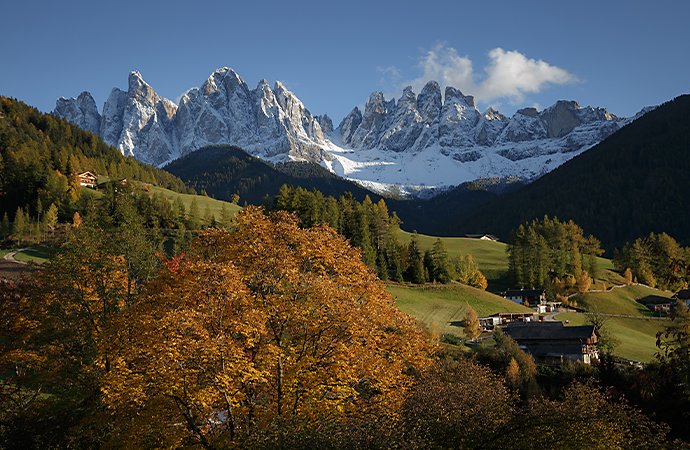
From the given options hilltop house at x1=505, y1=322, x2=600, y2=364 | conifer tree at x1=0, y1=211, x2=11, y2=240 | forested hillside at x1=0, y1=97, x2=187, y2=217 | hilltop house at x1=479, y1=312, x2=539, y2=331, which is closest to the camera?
hilltop house at x1=505, y1=322, x2=600, y2=364

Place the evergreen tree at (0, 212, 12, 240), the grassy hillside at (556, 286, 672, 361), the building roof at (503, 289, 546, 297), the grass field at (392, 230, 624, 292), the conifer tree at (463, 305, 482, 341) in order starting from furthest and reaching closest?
1. the grass field at (392, 230, 624, 292)
2. the building roof at (503, 289, 546, 297)
3. the evergreen tree at (0, 212, 12, 240)
4. the grassy hillside at (556, 286, 672, 361)
5. the conifer tree at (463, 305, 482, 341)

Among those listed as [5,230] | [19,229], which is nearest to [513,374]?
[19,229]

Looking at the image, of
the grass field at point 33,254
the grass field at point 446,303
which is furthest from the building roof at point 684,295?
Answer: the grass field at point 33,254

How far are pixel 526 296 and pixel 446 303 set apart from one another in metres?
27.4

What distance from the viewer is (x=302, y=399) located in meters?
19.2

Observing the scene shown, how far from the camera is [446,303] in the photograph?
Result: 270 ft

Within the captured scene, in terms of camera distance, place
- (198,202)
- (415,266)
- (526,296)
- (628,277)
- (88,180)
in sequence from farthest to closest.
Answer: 1. (198,202)
2. (88,180)
3. (628,277)
4. (526,296)
5. (415,266)

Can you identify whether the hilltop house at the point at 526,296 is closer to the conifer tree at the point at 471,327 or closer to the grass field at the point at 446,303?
the grass field at the point at 446,303

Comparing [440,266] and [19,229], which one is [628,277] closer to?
[440,266]

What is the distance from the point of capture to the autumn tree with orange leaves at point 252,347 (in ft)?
54.2

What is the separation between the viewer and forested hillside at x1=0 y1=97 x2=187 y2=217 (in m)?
108

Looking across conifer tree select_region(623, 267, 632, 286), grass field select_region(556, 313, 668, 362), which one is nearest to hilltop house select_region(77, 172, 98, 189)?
grass field select_region(556, 313, 668, 362)

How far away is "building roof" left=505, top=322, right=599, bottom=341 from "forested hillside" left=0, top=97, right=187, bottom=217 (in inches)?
3568

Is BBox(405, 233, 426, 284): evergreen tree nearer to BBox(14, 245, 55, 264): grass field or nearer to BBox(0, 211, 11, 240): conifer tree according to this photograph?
BBox(14, 245, 55, 264): grass field
